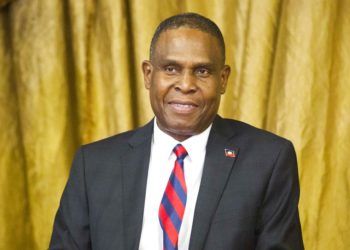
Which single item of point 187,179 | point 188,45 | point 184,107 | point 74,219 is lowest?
point 74,219

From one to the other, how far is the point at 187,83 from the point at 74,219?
1.39 ft

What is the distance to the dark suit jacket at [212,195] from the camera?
1.48 metres

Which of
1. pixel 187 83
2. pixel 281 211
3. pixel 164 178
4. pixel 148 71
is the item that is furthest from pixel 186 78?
pixel 281 211

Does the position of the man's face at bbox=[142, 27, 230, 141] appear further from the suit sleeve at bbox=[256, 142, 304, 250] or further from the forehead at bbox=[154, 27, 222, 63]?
the suit sleeve at bbox=[256, 142, 304, 250]

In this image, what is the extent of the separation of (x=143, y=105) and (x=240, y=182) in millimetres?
840

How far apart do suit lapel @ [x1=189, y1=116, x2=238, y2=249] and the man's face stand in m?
0.06

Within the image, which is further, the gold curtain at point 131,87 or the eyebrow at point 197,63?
the gold curtain at point 131,87

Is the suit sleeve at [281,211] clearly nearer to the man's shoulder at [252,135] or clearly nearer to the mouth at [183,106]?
the man's shoulder at [252,135]

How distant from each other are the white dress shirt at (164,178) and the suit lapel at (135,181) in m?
0.02

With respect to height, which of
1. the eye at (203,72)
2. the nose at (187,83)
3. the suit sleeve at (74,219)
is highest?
the eye at (203,72)

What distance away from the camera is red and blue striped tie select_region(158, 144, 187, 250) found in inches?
58.1

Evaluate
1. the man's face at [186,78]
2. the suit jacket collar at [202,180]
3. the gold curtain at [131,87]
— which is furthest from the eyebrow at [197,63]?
the gold curtain at [131,87]

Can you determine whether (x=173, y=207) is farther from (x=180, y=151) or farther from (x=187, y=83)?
(x=187, y=83)

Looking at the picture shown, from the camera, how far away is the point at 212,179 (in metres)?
1.51
